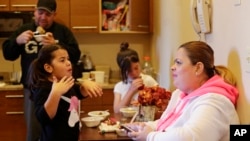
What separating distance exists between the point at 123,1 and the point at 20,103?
1.61 metres

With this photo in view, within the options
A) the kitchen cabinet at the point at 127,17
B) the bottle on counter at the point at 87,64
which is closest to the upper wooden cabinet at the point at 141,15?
the kitchen cabinet at the point at 127,17

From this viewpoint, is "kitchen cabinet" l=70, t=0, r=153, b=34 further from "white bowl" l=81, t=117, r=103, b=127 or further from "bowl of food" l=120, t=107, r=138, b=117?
"white bowl" l=81, t=117, r=103, b=127

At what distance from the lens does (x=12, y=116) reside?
13.5ft

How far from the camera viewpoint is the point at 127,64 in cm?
332

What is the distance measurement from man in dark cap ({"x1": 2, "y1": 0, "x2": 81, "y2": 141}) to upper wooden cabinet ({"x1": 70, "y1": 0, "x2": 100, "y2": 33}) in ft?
1.99

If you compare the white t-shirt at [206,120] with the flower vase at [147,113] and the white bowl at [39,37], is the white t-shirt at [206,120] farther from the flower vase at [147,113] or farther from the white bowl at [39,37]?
the white bowl at [39,37]

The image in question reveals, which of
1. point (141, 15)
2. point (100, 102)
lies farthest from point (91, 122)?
point (141, 15)

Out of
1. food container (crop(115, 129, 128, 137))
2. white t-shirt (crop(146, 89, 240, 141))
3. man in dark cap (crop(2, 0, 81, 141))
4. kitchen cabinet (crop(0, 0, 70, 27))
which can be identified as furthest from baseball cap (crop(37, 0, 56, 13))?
white t-shirt (crop(146, 89, 240, 141))

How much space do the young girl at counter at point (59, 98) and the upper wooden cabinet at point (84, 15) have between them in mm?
1896

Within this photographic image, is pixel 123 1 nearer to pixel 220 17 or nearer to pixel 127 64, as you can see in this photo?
pixel 127 64

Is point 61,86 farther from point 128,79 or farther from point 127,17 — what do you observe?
point 127,17

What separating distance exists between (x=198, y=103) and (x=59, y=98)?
0.85m

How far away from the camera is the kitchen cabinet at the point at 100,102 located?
4227 mm

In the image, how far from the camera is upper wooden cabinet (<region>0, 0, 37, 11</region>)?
13.8 feet
